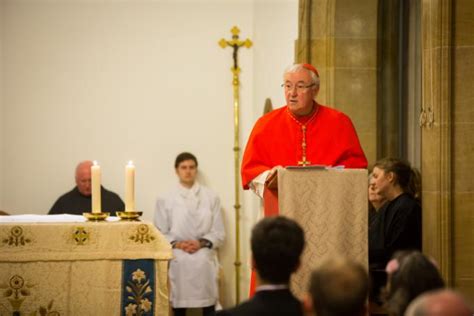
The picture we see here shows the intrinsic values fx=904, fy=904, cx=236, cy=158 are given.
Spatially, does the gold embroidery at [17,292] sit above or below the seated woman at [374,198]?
below

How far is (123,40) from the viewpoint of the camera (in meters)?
11.6

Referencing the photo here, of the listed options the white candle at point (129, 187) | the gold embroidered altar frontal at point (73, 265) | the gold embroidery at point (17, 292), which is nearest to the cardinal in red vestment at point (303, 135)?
the white candle at point (129, 187)

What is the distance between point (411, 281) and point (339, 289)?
67cm

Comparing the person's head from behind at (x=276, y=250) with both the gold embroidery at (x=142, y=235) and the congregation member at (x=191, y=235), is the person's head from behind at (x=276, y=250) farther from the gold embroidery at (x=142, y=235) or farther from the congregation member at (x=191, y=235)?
the congregation member at (x=191, y=235)

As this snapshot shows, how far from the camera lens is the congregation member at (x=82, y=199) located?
34.6 ft

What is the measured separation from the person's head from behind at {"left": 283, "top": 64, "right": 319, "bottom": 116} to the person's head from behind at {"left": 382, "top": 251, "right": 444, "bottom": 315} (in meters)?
2.72

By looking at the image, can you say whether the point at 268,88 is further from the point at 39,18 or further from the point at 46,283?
the point at 46,283

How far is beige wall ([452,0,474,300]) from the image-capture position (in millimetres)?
5863

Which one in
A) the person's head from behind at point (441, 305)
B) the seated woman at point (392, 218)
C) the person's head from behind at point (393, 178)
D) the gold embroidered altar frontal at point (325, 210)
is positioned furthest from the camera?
the person's head from behind at point (393, 178)

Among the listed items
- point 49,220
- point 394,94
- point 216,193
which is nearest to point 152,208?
point 216,193

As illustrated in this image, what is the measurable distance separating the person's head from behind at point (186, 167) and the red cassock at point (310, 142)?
4.96 metres

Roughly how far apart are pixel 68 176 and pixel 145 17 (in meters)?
2.27

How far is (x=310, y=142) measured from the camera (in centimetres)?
600

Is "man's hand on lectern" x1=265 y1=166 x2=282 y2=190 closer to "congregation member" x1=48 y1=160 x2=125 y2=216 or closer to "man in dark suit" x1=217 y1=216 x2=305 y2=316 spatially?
"man in dark suit" x1=217 y1=216 x2=305 y2=316
